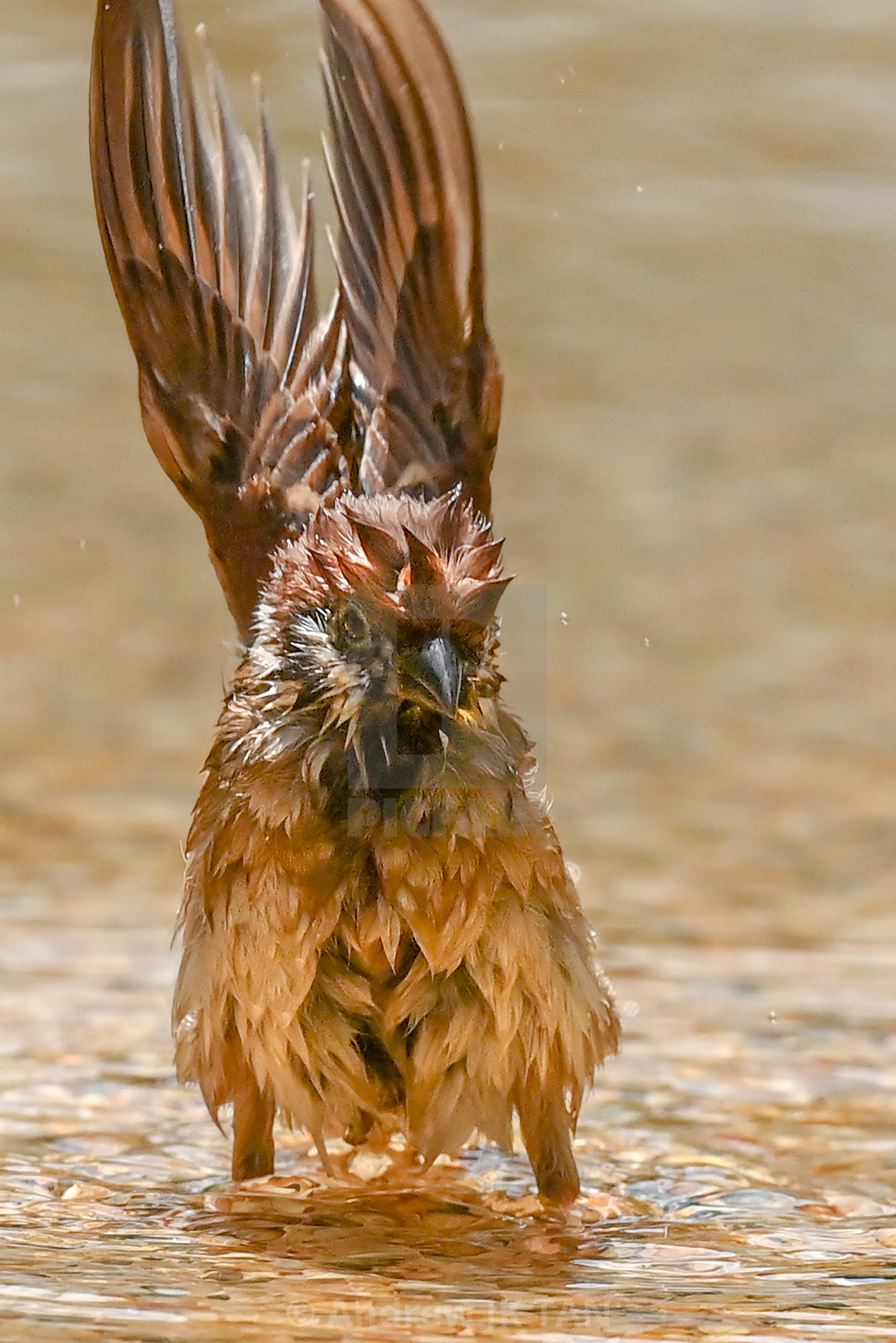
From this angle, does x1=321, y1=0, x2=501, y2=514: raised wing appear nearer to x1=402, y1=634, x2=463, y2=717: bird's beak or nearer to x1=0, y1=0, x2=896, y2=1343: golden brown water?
x1=0, y1=0, x2=896, y2=1343: golden brown water

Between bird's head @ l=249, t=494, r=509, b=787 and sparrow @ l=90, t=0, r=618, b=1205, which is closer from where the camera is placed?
bird's head @ l=249, t=494, r=509, b=787

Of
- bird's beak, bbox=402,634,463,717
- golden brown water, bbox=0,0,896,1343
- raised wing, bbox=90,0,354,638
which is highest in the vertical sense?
raised wing, bbox=90,0,354,638

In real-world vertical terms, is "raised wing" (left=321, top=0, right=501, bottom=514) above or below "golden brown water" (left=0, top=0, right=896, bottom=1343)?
above

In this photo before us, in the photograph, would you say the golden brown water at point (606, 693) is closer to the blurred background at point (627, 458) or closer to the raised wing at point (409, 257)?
the blurred background at point (627, 458)

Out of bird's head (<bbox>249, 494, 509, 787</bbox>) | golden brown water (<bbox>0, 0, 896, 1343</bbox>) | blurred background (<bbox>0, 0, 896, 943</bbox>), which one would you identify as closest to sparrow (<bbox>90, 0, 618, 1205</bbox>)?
bird's head (<bbox>249, 494, 509, 787</bbox>)

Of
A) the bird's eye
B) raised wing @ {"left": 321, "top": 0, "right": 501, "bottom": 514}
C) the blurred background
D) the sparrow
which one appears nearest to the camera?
the bird's eye

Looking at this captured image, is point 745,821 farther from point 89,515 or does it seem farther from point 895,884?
point 89,515

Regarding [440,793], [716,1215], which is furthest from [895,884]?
[440,793]
